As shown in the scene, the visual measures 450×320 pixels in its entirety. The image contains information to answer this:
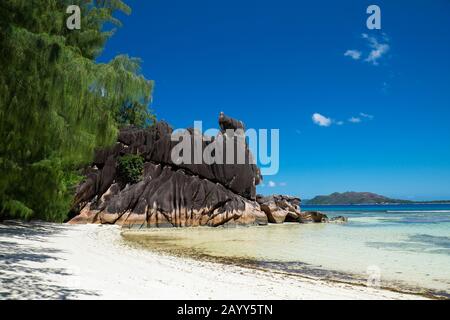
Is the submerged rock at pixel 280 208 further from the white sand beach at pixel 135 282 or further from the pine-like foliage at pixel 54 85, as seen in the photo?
the pine-like foliage at pixel 54 85

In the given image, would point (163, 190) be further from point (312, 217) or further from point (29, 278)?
point (29, 278)

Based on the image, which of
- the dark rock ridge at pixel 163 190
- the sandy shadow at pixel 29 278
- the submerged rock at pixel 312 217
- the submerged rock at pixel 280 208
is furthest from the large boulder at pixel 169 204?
the sandy shadow at pixel 29 278

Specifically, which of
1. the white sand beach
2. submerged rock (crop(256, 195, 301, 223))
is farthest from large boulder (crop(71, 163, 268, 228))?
the white sand beach

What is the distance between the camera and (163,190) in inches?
1222

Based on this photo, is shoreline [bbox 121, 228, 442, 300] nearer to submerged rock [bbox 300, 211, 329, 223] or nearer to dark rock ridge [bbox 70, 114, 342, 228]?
dark rock ridge [bbox 70, 114, 342, 228]

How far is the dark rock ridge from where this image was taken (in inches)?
1166

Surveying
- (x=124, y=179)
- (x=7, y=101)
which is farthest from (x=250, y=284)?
(x=124, y=179)

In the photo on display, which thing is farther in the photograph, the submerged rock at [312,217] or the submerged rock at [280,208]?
the submerged rock at [312,217]

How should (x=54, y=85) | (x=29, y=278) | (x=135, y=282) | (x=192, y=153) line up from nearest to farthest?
1. (x=54, y=85)
2. (x=29, y=278)
3. (x=135, y=282)
4. (x=192, y=153)

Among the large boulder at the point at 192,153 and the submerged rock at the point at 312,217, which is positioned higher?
the large boulder at the point at 192,153

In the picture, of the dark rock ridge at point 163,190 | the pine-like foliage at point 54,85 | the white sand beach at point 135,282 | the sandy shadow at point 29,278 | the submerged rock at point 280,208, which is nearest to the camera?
the pine-like foliage at point 54,85

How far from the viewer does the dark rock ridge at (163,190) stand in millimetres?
29609

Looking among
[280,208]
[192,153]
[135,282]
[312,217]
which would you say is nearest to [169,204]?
[192,153]
